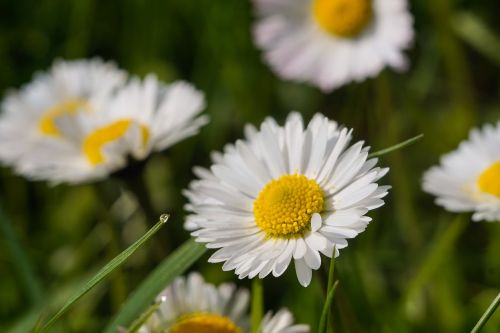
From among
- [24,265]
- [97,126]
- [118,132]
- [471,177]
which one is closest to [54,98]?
[97,126]

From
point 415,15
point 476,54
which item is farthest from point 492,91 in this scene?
point 415,15

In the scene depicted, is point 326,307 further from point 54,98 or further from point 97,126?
point 54,98

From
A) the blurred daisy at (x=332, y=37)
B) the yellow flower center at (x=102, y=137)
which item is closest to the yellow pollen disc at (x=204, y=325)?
the yellow flower center at (x=102, y=137)

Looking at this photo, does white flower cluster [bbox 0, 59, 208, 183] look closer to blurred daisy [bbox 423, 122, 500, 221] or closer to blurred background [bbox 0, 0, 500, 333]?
blurred background [bbox 0, 0, 500, 333]

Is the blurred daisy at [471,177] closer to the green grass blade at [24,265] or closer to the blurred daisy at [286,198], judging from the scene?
the blurred daisy at [286,198]

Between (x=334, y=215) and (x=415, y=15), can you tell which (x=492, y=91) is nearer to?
(x=415, y=15)

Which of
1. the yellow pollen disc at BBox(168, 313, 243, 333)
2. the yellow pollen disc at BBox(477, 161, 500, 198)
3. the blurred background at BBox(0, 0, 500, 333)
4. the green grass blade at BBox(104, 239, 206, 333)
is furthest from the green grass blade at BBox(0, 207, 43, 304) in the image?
the yellow pollen disc at BBox(477, 161, 500, 198)
